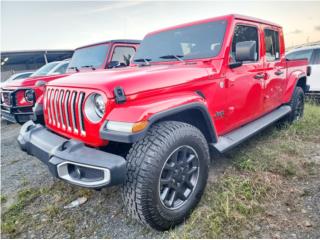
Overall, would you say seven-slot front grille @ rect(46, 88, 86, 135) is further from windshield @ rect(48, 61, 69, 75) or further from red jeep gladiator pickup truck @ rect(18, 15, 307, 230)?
windshield @ rect(48, 61, 69, 75)

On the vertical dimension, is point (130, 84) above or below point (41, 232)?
above

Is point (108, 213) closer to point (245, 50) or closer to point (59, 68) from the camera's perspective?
point (245, 50)

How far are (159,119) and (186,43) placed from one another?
4.57 feet

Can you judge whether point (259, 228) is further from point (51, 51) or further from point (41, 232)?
point (51, 51)

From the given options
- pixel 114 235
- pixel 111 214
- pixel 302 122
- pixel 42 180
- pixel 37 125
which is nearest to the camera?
pixel 114 235

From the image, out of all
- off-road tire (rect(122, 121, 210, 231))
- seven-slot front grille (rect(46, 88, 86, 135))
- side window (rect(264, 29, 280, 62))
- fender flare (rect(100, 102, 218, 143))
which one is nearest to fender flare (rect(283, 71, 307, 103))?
side window (rect(264, 29, 280, 62))

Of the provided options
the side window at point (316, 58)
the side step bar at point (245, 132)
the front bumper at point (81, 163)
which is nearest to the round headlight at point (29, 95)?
the front bumper at point (81, 163)

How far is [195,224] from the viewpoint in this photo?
2.13 meters

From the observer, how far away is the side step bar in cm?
265

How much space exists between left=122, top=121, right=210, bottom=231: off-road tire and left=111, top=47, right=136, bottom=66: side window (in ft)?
10.4

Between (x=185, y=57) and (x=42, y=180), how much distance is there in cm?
239

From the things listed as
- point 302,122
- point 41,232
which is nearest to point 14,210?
point 41,232

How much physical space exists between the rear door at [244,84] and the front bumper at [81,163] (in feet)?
5.36

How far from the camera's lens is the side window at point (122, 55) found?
503 cm
